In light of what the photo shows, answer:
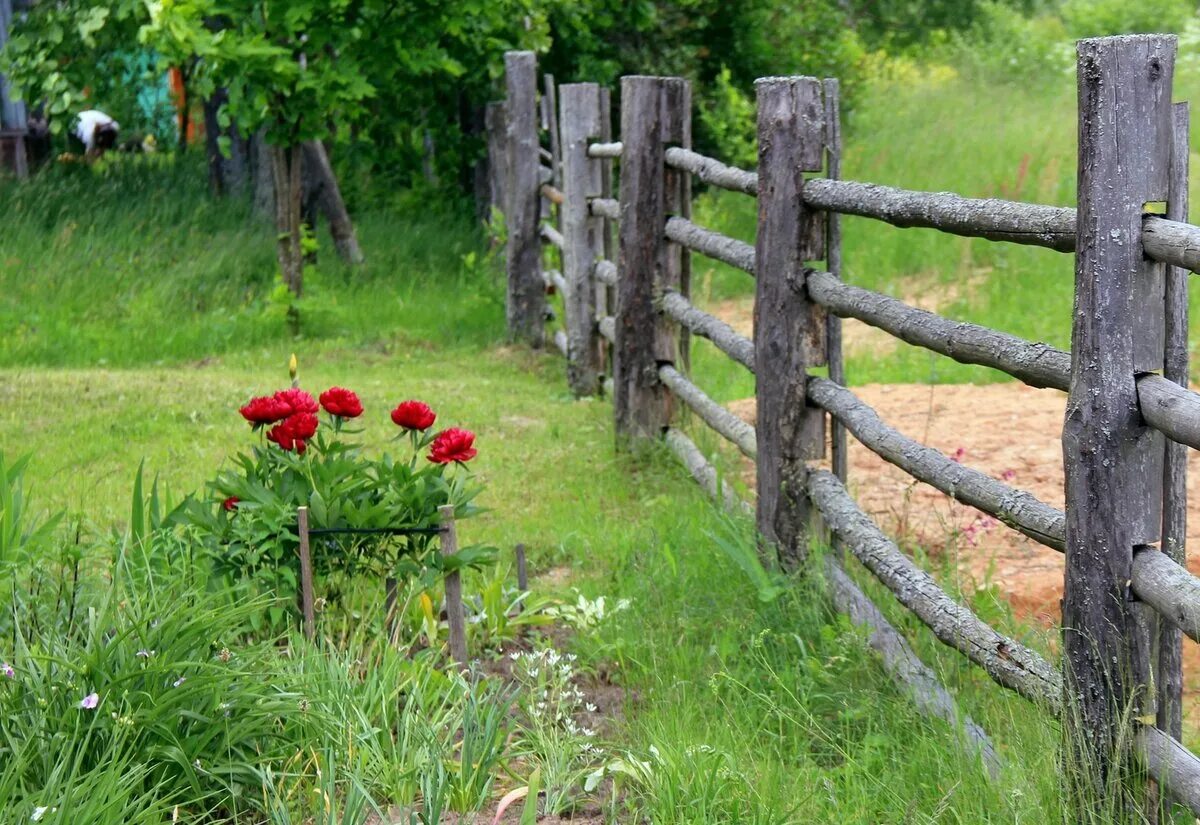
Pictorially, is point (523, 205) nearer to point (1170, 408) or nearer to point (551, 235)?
point (551, 235)

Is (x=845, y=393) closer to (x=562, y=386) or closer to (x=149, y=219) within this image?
(x=562, y=386)

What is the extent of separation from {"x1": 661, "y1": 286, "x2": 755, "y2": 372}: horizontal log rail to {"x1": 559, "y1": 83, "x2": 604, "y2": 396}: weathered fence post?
Result: 1.97 m

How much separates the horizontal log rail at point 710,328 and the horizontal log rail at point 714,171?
501 millimetres

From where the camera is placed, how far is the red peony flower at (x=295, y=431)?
11.5ft

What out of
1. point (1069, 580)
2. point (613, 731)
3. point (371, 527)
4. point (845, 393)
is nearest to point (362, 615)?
point (371, 527)

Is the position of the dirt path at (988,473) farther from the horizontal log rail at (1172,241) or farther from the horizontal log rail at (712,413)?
the horizontal log rail at (1172,241)

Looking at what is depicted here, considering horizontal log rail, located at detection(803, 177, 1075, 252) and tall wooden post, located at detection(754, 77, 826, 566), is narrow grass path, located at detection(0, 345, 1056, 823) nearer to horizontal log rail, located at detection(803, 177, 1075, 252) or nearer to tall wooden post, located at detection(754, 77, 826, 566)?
tall wooden post, located at detection(754, 77, 826, 566)

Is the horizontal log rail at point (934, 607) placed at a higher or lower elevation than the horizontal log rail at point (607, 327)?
lower

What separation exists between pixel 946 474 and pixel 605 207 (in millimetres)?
4472

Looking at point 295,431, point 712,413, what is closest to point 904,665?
point 295,431

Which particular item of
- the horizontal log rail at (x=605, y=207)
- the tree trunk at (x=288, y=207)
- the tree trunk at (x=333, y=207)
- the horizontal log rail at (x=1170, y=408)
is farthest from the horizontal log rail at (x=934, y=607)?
the tree trunk at (x=333, y=207)

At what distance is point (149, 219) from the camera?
11516 mm

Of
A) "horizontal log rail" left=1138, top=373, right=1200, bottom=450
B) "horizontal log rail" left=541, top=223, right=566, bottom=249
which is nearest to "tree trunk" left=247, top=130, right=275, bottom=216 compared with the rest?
"horizontal log rail" left=541, top=223, right=566, bottom=249

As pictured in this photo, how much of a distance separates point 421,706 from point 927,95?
1328 centimetres
